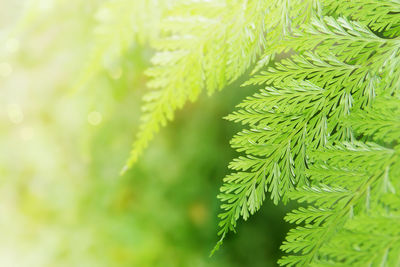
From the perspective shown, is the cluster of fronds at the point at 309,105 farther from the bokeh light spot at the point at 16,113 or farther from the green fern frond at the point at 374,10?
the bokeh light spot at the point at 16,113

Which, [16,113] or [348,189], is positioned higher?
[348,189]

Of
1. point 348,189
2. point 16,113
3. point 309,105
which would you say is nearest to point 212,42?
point 309,105

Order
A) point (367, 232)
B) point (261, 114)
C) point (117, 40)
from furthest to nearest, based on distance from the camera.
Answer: point (117, 40)
point (261, 114)
point (367, 232)

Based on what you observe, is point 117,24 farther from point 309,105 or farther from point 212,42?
point 309,105

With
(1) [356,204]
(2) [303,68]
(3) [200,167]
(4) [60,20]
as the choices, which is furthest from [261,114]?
(3) [200,167]

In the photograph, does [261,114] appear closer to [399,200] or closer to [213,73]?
[213,73]

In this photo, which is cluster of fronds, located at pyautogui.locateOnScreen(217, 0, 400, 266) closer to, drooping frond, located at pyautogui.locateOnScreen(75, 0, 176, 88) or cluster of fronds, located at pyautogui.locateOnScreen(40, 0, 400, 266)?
cluster of fronds, located at pyautogui.locateOnScreen(40, 0, 400, 266)
